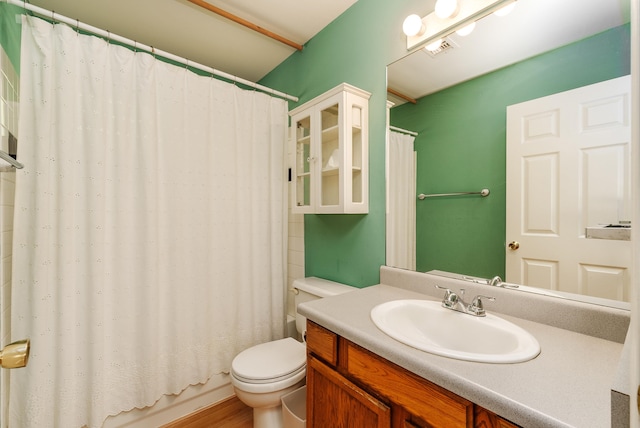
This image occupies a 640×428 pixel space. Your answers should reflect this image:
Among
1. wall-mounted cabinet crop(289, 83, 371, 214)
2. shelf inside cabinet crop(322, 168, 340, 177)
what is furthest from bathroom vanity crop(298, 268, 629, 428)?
shelf inside cabinet crop(322, 168, 340, 177)

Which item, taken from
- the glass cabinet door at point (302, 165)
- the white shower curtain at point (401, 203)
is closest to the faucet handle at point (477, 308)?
the white shower curtain at point (401, 203)

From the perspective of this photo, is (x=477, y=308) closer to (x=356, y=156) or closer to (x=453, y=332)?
(x=453, y=332)

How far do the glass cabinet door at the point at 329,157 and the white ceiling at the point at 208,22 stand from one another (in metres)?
0.66

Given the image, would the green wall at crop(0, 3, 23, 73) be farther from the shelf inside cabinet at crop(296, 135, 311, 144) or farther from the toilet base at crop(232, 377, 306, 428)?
the toilet base at crop(232, 377, 306, 428)

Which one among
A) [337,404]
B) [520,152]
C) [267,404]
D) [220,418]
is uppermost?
[520,152]

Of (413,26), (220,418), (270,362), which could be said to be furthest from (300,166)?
(220,418)

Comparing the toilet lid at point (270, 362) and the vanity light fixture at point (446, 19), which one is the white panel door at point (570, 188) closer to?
the vanity light fixture at point (446, 19)

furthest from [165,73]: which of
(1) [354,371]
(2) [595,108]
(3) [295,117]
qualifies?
(2) [595,108]

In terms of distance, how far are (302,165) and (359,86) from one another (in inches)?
22.9

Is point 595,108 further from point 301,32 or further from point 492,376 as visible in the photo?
point 301,32

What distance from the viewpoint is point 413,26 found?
48.2 inches

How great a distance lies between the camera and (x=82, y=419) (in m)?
1.30

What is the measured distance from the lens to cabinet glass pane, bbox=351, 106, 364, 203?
148 cm

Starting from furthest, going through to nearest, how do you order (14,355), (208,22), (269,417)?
(208,22)
(269,417)
(14,355)
